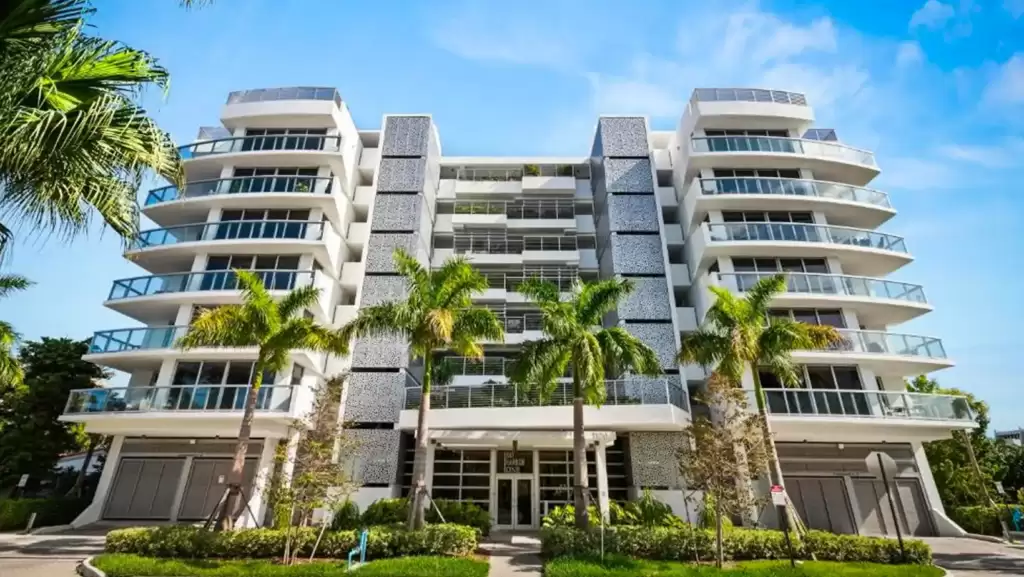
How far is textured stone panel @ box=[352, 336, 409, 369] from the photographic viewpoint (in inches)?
972

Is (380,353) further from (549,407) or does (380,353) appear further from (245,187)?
(245,187)

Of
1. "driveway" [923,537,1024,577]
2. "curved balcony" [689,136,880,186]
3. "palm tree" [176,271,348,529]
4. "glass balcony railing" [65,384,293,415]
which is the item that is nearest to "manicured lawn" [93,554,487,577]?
"palm tree" [176,271,348,529]

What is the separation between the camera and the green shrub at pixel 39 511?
19.5 m

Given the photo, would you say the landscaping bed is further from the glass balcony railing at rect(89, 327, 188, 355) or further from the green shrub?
the green shrub

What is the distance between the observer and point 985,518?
20.8 m

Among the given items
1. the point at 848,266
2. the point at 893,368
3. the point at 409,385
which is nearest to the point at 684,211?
the point at 848,266

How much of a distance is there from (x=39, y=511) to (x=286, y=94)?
75.9 feet

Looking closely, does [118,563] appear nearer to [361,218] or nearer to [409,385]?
[409,385]

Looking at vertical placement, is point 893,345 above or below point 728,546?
above

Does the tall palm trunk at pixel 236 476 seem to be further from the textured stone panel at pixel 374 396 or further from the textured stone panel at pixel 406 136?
the textured stone panel at pixel 406 136

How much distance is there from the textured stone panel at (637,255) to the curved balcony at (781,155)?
509 centimetres

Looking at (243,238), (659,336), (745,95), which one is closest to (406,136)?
(243,238)

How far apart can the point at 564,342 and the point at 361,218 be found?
712 inches

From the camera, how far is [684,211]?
28469mm
